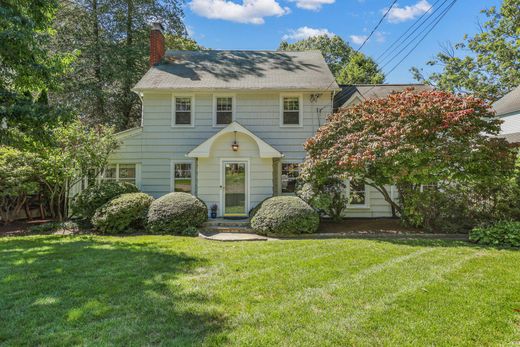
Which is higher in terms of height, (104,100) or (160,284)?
(104,100)

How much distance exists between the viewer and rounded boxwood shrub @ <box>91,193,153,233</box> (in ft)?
30.9

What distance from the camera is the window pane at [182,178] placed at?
40.5 ft

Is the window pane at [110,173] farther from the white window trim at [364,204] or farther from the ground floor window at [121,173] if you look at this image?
the white window trim at [364,204]

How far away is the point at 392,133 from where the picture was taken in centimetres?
839

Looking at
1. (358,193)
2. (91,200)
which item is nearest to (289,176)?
(358,193)

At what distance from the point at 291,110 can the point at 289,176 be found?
2.76m

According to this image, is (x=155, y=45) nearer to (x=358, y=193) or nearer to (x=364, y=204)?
(x=358, y=193)

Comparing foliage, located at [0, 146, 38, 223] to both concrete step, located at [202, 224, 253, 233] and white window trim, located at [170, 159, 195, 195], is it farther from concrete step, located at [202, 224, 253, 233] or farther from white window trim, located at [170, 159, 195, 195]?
concrete step, located at [202, 224, 253, 233]

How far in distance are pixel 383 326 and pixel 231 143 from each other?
28.6 ft

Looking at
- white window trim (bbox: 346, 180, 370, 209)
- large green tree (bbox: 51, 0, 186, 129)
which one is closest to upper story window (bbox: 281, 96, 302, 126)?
white window trim (bbox: 346, 180, 370, 209)

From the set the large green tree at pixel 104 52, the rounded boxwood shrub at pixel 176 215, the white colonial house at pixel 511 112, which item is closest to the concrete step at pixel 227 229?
the rounded boxwood shrub at pixel 176 215

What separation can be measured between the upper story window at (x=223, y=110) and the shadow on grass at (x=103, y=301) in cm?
697

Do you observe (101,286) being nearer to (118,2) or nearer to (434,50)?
(118,2)

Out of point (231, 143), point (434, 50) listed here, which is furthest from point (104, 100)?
point (434, 50)
